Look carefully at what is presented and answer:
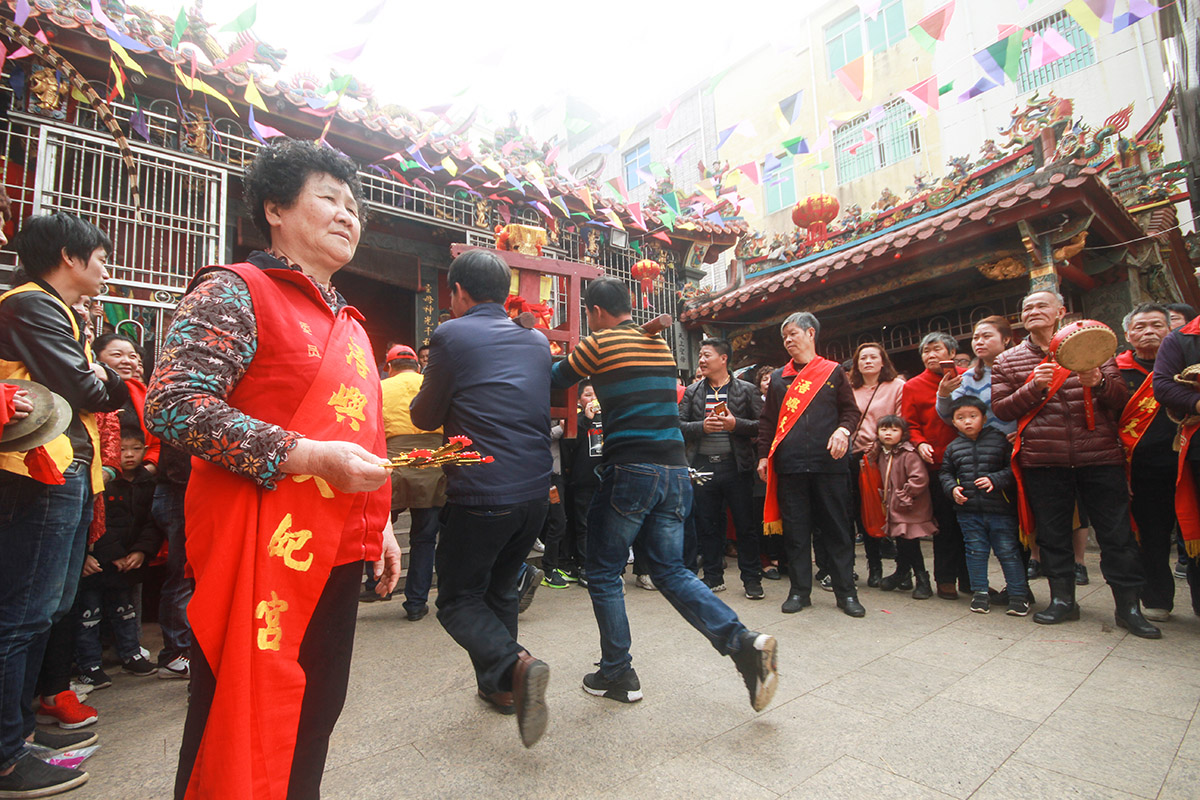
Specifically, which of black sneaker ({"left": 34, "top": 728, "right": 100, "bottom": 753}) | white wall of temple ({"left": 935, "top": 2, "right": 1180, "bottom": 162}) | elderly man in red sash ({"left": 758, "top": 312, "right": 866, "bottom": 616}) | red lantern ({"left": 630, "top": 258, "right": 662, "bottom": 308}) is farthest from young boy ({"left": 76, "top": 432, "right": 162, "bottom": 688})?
white wall of temple ({"left": 935, "top": 2, "right": 1180, "bottom": 162})

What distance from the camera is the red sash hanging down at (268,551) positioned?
102cm

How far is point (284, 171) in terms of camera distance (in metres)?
1.33

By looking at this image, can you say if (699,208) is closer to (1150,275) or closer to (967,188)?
(967,188)

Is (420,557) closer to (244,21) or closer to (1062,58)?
(244,21)

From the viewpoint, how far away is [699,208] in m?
9.35

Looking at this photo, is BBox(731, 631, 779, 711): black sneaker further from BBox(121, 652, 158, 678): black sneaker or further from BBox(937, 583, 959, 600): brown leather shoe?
BBox(121, 652, 158, 678): black sneaker

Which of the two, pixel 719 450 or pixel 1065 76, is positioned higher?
pixel 1065 76

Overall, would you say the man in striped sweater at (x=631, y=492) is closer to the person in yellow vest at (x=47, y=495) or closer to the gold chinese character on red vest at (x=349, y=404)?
the gold chinese character on red vest at (x=349, y=404)

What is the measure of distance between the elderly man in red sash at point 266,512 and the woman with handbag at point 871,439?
368 centimetres

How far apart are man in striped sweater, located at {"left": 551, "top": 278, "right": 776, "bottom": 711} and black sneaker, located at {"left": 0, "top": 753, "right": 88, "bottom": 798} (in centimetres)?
166

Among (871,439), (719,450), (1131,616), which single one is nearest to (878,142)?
(871,439)

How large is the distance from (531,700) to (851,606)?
2422 millimetres

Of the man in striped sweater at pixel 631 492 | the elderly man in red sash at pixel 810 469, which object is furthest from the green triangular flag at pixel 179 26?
the elderly man in red sash at pixel 810 469

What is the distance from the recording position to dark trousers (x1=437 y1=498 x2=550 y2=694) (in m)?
1.92
